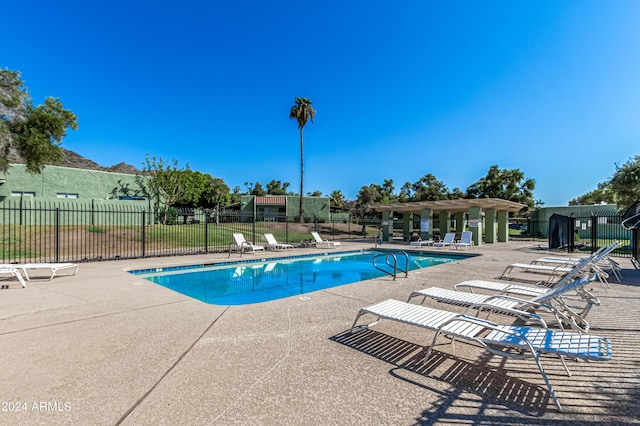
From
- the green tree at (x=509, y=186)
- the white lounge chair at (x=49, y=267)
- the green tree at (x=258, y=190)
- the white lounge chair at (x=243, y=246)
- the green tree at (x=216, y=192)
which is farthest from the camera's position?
the green tree at (x=258, y=190)

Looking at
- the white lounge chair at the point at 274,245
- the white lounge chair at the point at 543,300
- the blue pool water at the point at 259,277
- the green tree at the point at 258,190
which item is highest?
the green tree at the point at 258,190

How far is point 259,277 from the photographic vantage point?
9.95 metres

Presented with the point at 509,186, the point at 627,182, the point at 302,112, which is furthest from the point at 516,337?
the point at 509,186

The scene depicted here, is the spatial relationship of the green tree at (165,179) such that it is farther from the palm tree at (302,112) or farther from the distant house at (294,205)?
the palm tree at (302,112)

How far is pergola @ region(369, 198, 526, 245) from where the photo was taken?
1853 centimetres

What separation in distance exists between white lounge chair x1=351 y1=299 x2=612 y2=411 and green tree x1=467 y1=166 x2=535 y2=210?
1406 inches

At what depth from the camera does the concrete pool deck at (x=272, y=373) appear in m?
2.09

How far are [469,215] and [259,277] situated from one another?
581 inches

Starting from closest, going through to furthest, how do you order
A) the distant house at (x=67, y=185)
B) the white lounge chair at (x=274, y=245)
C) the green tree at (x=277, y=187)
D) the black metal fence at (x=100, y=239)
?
the black metal fence at (x=100, y=239), the white lounge chair at (x=274, y=245), the distant house at (x=67, y=185), the green tree at (x=277, y=187)

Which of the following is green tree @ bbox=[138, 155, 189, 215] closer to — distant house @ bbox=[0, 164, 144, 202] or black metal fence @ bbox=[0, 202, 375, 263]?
distant house @ bbox=[0, 164, 144, 202]

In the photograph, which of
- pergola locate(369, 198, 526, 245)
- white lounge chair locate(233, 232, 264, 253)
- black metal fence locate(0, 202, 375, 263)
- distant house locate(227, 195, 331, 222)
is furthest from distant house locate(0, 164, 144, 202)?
pergola locate(369, 198, 526, 245)

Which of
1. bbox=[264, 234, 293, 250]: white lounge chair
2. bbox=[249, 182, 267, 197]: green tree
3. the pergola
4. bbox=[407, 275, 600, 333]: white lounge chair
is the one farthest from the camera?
bbox=[249, 182, 267, 197]: green tree

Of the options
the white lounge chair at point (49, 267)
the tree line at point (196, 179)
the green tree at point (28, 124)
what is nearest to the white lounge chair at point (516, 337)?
the white lounge chair at point (49, 267)

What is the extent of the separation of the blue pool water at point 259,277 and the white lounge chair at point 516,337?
4.74 m
